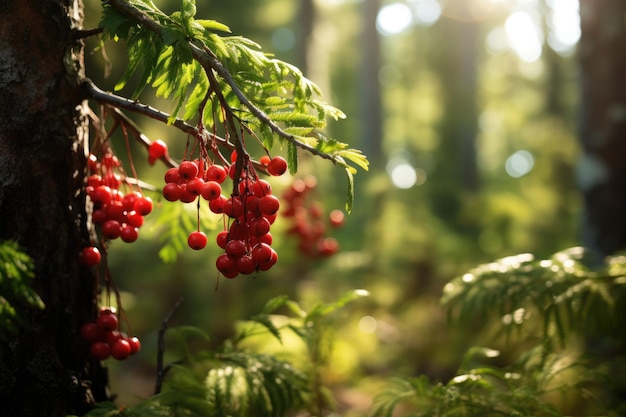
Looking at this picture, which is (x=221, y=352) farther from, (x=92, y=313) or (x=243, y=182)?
(x=243, y=182)

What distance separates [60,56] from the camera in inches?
81.5

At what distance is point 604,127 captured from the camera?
4.61 meters

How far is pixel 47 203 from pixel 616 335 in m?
2.74

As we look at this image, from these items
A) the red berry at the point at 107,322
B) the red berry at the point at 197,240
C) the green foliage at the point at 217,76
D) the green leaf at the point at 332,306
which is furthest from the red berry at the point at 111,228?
the green leaf at the point at 332,306

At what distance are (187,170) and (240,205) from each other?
0.23 meters

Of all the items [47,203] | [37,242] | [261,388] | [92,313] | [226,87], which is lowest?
[261,388]

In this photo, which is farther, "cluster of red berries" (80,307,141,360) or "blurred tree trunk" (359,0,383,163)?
"blurred tree trunk" (359,0,383,163)

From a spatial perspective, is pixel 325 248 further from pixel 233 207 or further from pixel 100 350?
pixel 233 207

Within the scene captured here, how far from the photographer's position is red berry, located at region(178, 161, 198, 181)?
1.83 metres

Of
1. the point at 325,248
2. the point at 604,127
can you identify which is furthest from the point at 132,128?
the point at 604,127

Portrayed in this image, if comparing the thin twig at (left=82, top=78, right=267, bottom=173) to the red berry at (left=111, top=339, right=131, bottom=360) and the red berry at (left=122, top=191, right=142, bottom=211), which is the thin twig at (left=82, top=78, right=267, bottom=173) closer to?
the red berry at (left=122, top=191, right=142, bottom=211)

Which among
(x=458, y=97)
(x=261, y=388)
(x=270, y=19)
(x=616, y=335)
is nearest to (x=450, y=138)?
A: (x=458, y=97)

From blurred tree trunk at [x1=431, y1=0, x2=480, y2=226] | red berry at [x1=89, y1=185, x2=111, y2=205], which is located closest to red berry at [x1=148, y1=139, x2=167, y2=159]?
red berry at [x1=89, y1=185, x2=111, y2=205]

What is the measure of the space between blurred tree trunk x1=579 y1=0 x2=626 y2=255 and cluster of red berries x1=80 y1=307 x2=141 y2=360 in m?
3.72
